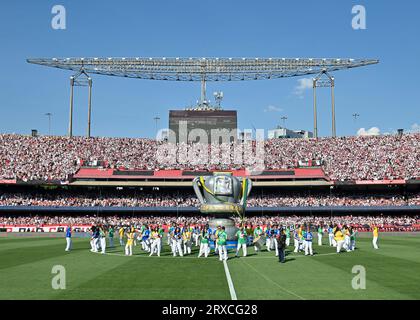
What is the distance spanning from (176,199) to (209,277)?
142 feet

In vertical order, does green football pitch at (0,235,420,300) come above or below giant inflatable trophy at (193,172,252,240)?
below

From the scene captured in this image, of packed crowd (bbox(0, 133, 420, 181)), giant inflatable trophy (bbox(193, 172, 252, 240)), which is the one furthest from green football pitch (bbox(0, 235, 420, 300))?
packed crowd (bbox(0, 133, 420, 181))

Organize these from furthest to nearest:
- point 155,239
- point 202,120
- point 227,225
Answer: point 202,120 → point 227,225 → point 155,239

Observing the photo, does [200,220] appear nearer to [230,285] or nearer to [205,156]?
[205,156]

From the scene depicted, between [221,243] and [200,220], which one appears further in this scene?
[200,220]

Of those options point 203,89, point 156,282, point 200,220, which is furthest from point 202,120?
point 156,282

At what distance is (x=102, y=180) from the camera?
2335 inches

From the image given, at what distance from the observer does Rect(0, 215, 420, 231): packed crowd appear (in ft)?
171

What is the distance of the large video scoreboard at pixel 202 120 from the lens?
217 feet

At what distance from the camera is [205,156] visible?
65.6 metres

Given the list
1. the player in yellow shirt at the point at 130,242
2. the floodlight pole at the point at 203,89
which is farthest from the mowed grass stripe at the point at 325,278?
the floodlight pole at the point at 203,89

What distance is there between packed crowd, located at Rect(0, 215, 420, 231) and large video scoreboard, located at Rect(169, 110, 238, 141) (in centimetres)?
1592

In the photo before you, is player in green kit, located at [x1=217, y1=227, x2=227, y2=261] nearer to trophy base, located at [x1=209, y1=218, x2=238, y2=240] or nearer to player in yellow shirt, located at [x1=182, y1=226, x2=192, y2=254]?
player in yellow shirt, located at [x1=182, y1=226, x2=192, y2=254]

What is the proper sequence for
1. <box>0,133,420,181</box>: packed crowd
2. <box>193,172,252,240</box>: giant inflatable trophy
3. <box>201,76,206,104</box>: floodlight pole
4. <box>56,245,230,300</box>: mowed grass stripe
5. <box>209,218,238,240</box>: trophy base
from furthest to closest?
<box>201,76,206,104</box>: floodlight pole
<box>0,133,420,181</box>: packed crowd
<box>193,172,252,240</box>: giant inflatable trophy
<box>209,218,238,240</box>: trophy base
<box>56,245,230,300</box>: mowed grass stripe
